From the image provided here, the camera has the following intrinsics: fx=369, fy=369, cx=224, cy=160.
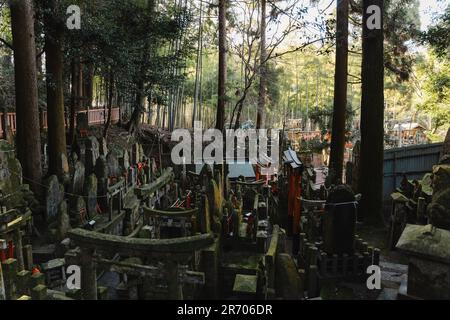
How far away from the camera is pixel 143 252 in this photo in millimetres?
3893

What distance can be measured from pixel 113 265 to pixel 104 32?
8.86 metres

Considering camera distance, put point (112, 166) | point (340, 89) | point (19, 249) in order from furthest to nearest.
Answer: point (340, 89) → point (112, 166) → point (19, 249)

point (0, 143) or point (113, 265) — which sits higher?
point (0, 143)

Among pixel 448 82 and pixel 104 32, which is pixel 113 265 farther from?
pixel 448 82

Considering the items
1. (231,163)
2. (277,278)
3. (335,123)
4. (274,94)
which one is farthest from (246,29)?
(277,278)

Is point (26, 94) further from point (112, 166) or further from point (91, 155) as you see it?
point (112, 166)

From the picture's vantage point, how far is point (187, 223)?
7191mm

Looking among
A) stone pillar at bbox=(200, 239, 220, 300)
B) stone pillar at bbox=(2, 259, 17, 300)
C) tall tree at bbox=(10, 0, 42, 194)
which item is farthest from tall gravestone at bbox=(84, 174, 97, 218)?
stone pillar at bbox=(2, 259, 17, 300)

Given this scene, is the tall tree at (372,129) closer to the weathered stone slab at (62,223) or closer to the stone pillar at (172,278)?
the stone pillar at (172,278)

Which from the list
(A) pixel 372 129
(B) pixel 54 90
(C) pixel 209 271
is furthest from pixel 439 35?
(B) pixel 54 90

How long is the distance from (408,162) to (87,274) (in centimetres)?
1185

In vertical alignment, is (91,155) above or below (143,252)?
above

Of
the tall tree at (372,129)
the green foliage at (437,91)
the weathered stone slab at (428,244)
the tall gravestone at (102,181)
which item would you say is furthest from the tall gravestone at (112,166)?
the green foliage at (437,91)

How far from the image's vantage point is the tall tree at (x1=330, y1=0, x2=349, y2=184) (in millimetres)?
11094
